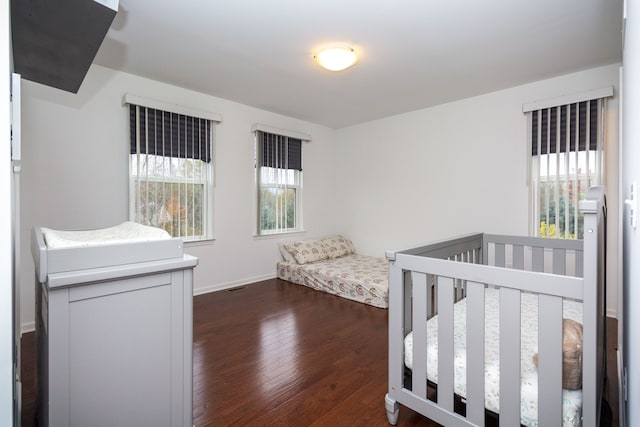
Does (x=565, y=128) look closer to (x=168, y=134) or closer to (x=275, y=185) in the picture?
(x=275, y=185)

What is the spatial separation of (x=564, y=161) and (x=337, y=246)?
9.35 feet

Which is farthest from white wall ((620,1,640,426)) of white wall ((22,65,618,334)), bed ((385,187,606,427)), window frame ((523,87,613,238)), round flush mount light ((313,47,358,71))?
white wall ((22,65,618,334))

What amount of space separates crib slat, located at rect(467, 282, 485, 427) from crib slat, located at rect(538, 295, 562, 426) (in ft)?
0.63

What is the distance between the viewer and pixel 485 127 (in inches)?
139

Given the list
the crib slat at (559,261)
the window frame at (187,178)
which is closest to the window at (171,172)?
the window frame at (187,178)

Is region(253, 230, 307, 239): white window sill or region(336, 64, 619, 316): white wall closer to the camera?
region(336, 64, 619, 316): white wall

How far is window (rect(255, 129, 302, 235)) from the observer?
4102mm

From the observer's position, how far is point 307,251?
13.9 feet

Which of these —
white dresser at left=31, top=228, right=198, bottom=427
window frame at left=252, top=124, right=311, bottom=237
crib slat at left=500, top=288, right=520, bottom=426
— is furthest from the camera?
window frame at left=252, top=124, right=311, bottom=237

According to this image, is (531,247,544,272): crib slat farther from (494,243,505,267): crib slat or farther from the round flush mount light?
the round flush mount light

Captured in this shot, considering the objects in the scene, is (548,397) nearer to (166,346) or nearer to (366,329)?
(166,346)

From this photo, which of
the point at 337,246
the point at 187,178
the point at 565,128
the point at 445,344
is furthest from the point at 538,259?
the point at 187,178

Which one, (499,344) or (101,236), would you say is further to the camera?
(101,236)

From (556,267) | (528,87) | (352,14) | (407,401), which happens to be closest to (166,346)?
(407,401)
